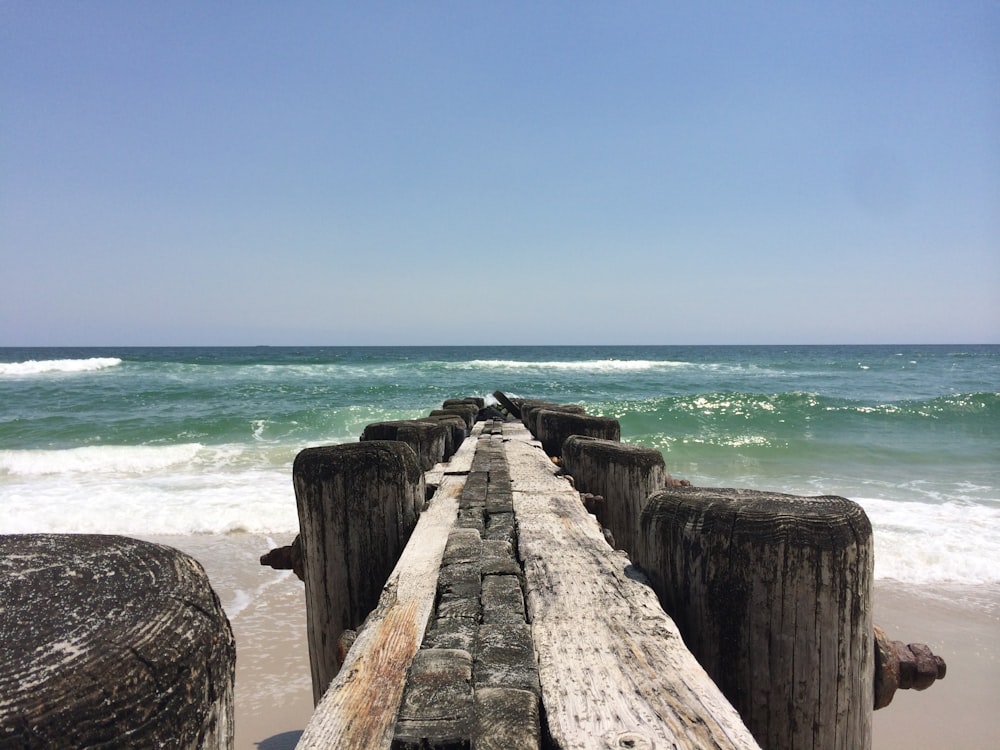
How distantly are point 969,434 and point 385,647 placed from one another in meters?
18.5

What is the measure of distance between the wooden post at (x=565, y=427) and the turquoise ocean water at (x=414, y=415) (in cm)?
394

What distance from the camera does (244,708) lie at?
4543 millimetres

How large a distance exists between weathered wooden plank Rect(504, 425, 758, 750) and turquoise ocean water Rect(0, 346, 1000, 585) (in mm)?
5956

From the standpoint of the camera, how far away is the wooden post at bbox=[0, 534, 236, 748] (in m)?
0.66

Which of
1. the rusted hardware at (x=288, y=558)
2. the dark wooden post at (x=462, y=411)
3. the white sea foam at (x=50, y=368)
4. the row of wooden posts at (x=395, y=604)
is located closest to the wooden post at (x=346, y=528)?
the row of wooden posts at (x=395, y=604)

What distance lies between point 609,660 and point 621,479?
6.24ft

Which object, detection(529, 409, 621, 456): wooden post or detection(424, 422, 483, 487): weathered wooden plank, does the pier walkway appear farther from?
detection(529, 409, 621, 456): wooden post

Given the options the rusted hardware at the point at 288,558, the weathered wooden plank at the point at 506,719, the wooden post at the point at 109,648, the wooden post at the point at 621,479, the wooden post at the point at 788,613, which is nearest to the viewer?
the wooden post at the point at 109,648

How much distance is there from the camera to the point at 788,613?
1.71m

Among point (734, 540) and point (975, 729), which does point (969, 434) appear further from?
point (734, 540)

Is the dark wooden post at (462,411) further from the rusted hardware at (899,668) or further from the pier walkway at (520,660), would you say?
the rusted hardware at (899,668)

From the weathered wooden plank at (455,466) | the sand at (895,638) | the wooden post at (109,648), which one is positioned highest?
the wooden post at (109,648)

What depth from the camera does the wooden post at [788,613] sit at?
1.69m

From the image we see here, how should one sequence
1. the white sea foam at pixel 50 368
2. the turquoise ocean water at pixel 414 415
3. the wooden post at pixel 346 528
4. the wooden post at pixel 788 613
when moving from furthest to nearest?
the white sea foam at pixel 50 368 → the turquoise ocean water at pixel 414 415 → the wooden post at pixel 346 528 → the wooden post at pixel 788 613
